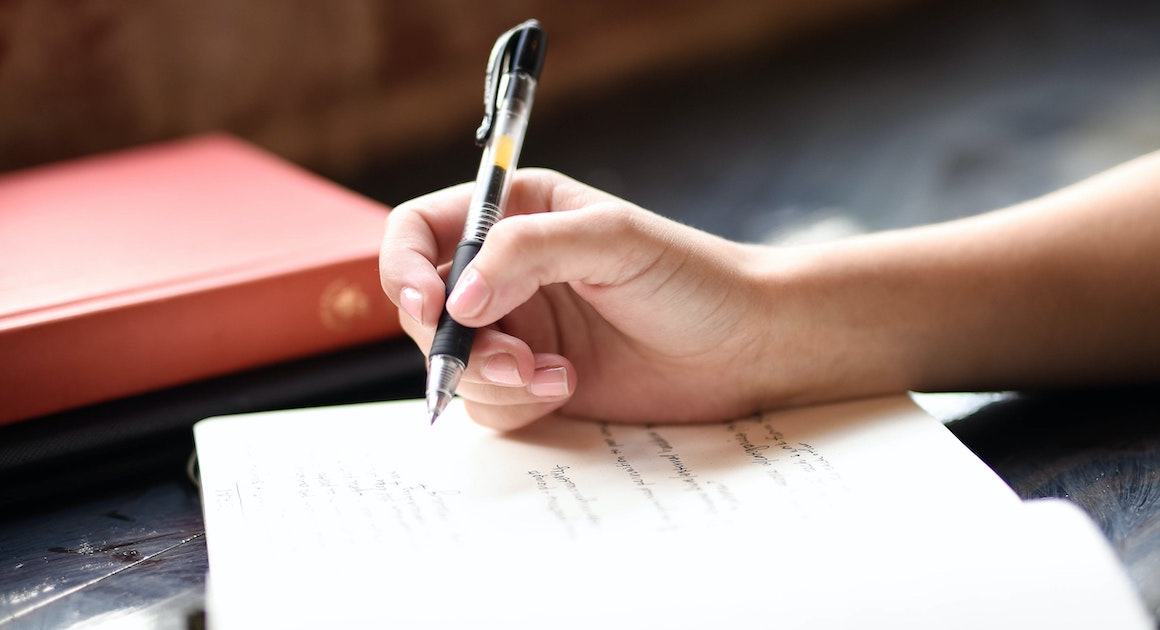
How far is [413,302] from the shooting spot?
56cm

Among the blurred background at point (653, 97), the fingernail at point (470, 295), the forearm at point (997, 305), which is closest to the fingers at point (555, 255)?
the fingernail at point (470, 295)

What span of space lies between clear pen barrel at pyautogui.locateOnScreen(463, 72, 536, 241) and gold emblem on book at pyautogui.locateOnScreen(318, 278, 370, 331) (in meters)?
0.11

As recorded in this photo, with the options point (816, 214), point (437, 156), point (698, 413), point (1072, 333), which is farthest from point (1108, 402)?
point (437, 156)

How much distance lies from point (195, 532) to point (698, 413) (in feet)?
0.95

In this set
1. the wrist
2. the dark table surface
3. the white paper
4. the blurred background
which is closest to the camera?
the white paper

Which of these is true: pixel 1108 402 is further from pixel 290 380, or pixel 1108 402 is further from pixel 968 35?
pixel 968 35

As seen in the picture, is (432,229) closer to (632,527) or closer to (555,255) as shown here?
(555,255)

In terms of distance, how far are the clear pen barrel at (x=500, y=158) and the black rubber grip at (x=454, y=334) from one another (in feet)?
0.08

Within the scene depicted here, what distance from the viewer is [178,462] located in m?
0.61

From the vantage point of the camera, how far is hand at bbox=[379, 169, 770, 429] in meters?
0.54

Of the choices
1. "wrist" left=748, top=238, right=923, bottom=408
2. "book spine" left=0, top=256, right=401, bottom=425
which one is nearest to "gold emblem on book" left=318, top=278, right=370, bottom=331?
"book spine" left=0, top=256, right=401, bottom=425

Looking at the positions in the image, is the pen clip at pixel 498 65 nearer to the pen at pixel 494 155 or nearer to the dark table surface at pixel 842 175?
the pen at pixel 494 155

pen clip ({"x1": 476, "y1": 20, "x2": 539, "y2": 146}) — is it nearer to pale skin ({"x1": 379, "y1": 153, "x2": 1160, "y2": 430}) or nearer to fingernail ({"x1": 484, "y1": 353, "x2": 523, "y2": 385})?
pale skin ({"x1": 379, "y1": 153, "x2": 1160, "y2": 430})

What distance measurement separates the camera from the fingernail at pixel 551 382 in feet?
1.90
